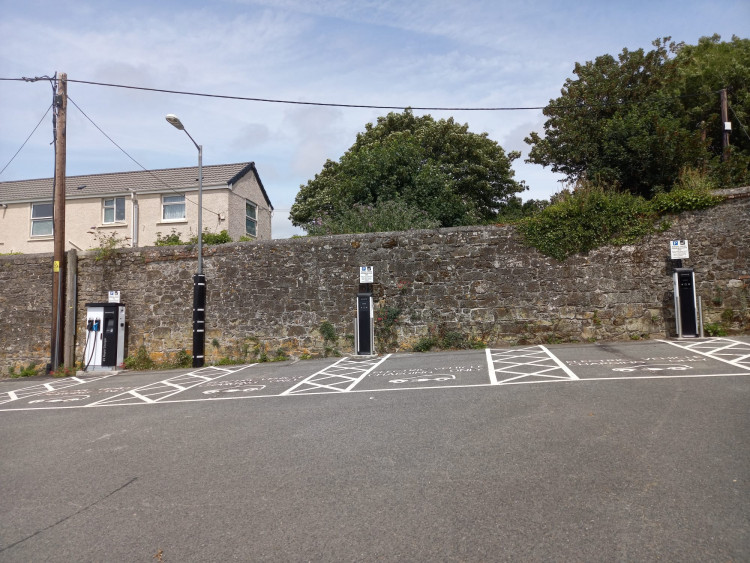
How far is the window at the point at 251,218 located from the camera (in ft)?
85.1

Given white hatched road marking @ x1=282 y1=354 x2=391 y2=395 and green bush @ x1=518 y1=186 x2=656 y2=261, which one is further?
green bush @ x1=518 y1=186 x2=656 y2=261

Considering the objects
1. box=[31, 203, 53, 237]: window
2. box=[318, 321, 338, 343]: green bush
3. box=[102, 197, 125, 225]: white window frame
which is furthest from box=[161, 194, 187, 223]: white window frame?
box=[318, 321, 338, 343]: green bush

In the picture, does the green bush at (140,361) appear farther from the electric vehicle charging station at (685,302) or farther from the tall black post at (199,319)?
the electric vehicle charging station at (685,302)

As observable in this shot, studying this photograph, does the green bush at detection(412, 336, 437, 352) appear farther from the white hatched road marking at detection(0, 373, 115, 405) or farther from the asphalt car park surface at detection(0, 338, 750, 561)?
the white hatched road marking at detection(0, 373, 115, 405)

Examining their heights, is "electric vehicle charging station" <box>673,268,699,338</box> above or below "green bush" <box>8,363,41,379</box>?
above

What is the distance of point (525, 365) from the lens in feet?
32.1

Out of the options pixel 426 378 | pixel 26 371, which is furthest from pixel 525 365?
pixel 26 371

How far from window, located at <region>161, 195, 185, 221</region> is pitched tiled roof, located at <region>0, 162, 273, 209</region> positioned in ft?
1.64

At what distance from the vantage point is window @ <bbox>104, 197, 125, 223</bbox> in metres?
24.1

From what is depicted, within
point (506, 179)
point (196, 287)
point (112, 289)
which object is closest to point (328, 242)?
point (196, 287)

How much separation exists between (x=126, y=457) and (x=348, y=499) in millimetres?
2827

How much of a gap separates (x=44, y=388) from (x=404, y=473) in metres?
10.8

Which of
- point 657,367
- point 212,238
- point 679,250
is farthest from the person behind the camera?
point 212,238

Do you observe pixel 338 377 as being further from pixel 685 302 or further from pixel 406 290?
pixel 685 302
